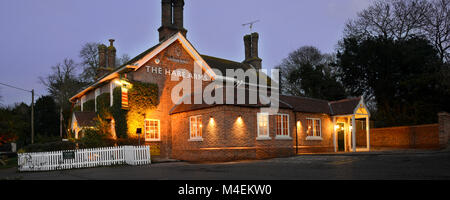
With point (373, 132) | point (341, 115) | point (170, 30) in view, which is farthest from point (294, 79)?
point (170, 30)

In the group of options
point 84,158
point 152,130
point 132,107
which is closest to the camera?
point 84,158

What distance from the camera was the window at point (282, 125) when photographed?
2158cm

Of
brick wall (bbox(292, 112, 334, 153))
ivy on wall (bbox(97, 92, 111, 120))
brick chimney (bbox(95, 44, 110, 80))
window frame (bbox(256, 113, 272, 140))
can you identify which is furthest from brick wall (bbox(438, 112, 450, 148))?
brick chimney (bbox(95, 44, 110, 80))

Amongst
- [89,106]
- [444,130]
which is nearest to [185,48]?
[89,106]

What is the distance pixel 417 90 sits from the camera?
30141 mm

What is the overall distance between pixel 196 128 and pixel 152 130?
154 inches

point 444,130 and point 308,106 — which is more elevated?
point 308,106

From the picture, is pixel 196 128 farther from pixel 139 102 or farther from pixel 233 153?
pixel 139 102

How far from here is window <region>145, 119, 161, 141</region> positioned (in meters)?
23.3

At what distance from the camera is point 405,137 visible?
27594mm

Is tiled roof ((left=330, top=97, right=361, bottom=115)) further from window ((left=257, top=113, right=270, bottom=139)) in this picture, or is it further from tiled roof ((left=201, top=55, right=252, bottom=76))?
tiled roof ((left=201, top=55, right=252, bottom=76))

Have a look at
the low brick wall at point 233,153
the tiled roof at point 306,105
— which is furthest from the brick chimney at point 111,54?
the tiled roof at point 306,105

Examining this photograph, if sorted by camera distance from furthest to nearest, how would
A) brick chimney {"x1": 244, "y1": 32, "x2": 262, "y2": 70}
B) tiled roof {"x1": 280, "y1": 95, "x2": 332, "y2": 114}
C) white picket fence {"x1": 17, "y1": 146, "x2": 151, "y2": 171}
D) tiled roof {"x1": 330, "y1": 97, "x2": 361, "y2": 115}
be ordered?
1. brick chimney {"x1": 244, "y1": 32, "x2": 262, "y2": 70}
2. tiled roof {"x1": 330, "y1": 97, "x2": 361, "y2": 115}
3. tiled roof {"x1": 280, "y1": 95, "x2": 332, "y2": 114}
4. white picket fence {"x1": 17, "y1": 146, "x2": 151, "y2": 171}

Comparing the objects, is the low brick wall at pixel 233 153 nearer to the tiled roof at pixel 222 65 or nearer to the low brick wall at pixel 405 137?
the tiled roof at pixel 222 65
